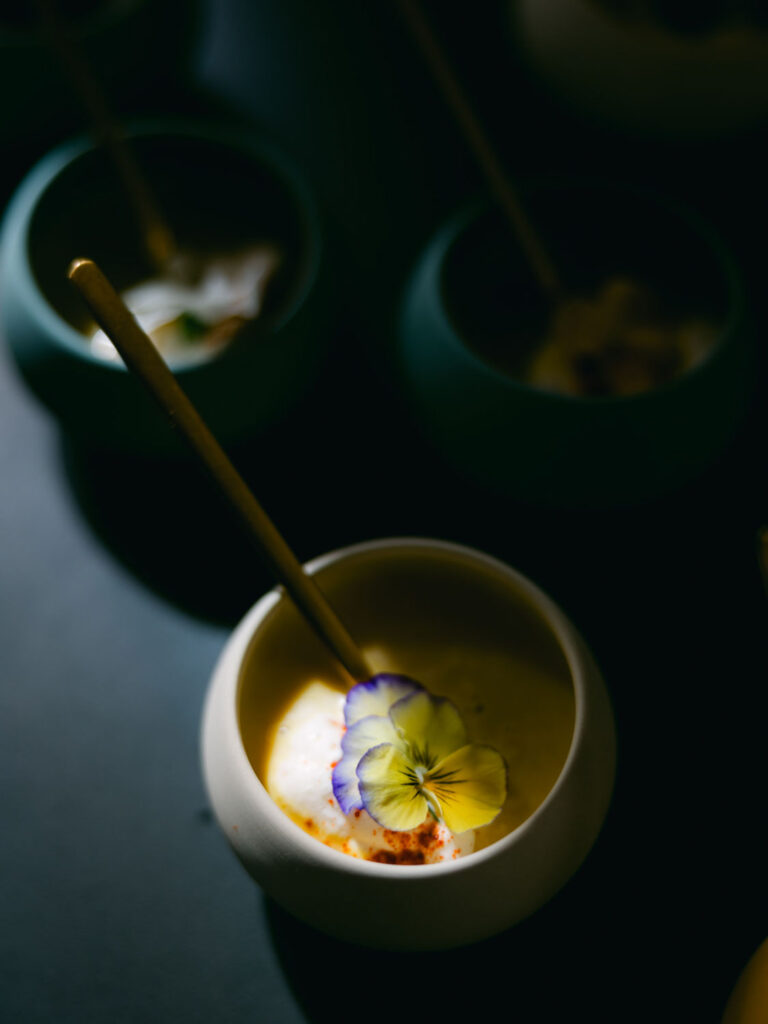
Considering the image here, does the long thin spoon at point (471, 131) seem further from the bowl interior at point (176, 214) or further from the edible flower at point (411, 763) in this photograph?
the edible flower at point (411, 763)

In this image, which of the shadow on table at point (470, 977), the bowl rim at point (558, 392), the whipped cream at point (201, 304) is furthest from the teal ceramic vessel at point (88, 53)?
the shadow on table at point (470, 977)

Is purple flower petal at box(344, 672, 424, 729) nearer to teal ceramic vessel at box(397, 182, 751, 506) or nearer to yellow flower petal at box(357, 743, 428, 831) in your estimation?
yellow flower petal at box(357, 743, 428, 831)

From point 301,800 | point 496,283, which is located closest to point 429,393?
point 496,283

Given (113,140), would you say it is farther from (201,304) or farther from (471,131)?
(471,131)

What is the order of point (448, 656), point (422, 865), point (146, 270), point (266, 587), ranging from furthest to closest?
1. point (146, 270)
2. point (266, 587)
3. point (448, 656)
4. point (422, 865)

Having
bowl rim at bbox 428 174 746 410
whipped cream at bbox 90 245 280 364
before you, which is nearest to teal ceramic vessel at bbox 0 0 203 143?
whipped cream at bbox 90 245 280 364

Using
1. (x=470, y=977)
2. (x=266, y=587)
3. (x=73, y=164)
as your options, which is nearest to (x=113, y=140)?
(x=73, y=164)
